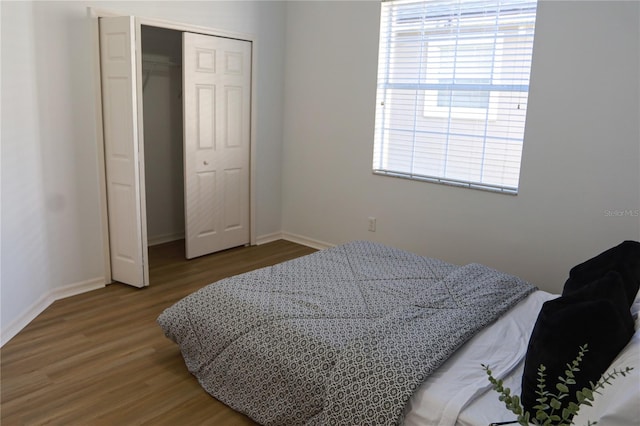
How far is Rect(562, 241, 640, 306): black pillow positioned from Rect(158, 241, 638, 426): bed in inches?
11.3

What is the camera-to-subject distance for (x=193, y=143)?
14.4 ft

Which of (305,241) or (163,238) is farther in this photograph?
(305,241)

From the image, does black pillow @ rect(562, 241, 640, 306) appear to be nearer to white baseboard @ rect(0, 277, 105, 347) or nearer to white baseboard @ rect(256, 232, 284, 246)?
white baseboard @ rect(0, 277, 105, 347)

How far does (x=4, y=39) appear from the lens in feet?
9.66

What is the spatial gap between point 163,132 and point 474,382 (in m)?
3.91

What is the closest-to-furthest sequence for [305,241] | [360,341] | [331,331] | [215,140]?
[360,341], [331,331], [215,140], [305,241]

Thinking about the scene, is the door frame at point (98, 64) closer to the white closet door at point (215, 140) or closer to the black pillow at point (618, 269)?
the white closet door at point (215, 140)

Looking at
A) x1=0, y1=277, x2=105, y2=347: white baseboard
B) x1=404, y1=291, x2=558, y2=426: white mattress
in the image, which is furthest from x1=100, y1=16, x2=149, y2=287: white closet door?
x1=404, y1=291, x2=558, y2=426: white mattress

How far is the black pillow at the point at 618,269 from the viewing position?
7.33ft

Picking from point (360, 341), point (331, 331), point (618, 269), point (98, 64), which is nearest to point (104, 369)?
point (331, 331)

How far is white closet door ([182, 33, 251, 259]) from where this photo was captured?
169 inches

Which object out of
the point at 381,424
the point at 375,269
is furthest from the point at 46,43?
the point at 381,424

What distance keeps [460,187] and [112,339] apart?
106 inches

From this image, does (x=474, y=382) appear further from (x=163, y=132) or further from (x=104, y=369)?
(x=163, y=132)
